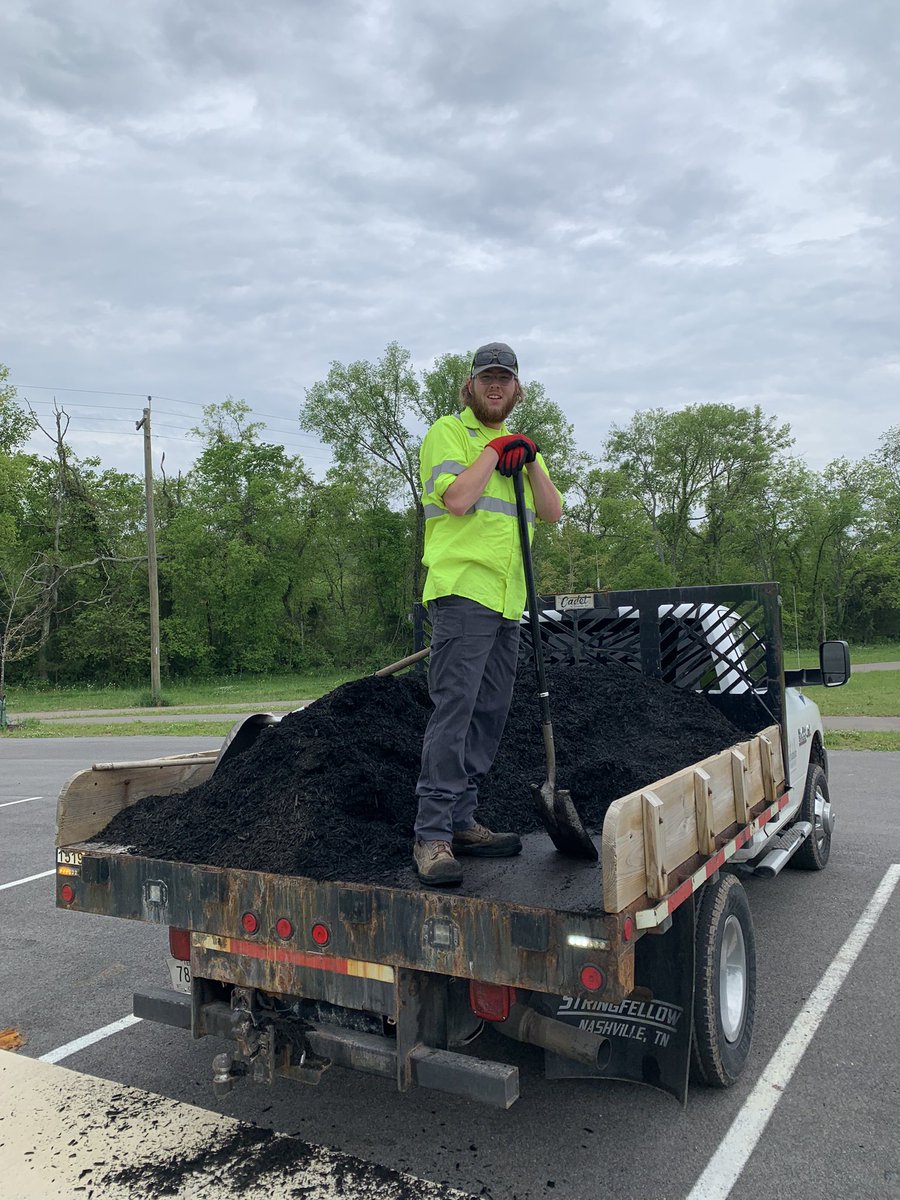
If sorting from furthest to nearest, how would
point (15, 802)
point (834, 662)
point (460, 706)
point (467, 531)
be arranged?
point (15, 802), point (834, 662), point (467, 531), point (460, 706)

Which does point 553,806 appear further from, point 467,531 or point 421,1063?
point 467,531

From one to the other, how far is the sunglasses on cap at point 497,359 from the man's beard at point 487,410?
0.35 feet

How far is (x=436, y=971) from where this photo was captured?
262 centimetres

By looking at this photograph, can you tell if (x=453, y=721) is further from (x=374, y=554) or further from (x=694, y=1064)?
(x=374, y=554)

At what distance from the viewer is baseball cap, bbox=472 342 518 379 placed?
132 inches

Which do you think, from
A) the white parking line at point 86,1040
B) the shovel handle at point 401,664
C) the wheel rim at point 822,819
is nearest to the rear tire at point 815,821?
the wheel rim at point 822,819

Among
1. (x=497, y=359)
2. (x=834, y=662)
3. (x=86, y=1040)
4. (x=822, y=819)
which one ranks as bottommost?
(x=86, y=1040)

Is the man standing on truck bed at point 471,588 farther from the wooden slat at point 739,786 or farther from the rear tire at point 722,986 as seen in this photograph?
the wooden slat at point 739,786

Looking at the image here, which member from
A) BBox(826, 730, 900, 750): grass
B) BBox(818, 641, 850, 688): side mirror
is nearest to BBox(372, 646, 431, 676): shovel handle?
BBox(818, 641, 850, 688): side mirror

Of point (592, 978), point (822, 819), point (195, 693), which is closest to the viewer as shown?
point (592, 978)

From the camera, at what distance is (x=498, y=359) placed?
3.36 m

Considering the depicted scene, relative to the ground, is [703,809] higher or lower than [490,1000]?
higher

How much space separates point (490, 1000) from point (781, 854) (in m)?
2.47

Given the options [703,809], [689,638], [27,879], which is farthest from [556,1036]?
[27,879]
